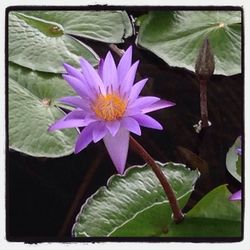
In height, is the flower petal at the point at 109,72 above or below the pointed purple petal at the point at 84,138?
above

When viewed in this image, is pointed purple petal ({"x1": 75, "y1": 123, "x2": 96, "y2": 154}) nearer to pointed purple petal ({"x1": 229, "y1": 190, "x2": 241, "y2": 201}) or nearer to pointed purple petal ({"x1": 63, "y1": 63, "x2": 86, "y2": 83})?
pointed purple petal ({"x1": 63, "y1": 63, "x2": 86, "y2": 83})

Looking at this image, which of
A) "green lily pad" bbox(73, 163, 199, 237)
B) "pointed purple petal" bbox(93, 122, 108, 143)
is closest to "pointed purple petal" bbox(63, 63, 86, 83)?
"pointed purple petal" bbox(93, 122, 108, 143)

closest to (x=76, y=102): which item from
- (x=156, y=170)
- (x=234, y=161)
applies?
(x=156, y=170)

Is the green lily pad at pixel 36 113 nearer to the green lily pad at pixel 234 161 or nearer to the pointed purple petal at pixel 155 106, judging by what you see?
the pointed purple petal at pixel 155 106

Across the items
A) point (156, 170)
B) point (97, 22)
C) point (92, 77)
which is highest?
point (97, 22)

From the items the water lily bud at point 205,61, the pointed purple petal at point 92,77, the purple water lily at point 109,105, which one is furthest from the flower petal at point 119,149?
the water lily bud at point 205,61

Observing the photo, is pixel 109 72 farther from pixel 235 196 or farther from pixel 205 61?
pixel 235 196
